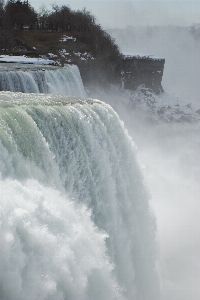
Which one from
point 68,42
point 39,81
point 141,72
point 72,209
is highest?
point 68,42

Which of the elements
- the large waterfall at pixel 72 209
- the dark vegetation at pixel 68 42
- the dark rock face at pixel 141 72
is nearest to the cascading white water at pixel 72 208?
the large waterfall at pixel 72 209

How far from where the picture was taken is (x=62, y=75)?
69.2 ft

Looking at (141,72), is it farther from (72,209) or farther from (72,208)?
(72,209)

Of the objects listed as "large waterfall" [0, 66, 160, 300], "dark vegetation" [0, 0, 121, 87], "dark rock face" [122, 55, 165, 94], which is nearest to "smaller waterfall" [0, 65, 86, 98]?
"large waterfall" [0, 66, 160, 300]

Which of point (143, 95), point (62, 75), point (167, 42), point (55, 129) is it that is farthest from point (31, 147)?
point (167, 42)

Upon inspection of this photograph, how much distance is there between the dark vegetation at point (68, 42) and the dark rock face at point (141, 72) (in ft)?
2.85

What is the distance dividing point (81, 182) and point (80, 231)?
2.88 meters

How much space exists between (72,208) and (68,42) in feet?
101

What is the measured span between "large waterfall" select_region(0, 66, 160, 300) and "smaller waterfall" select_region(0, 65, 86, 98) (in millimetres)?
3728

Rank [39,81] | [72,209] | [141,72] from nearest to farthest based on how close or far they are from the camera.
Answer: [72,209] < [39,81] < [141,72]

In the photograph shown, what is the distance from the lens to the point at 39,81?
59.4ft

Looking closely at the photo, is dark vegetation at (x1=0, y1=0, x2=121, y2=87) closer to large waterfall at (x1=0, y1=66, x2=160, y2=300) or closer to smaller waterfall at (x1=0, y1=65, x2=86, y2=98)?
smaller waterfall at (x1=0, y1=65, x2=86, y2=98)

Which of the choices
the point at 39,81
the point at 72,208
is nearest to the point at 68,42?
the point at 39,81

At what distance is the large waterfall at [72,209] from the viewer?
577cm
